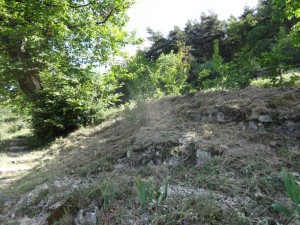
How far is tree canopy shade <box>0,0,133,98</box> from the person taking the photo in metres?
6.19

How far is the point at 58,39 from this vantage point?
698cm

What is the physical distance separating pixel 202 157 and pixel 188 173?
0.30 metres

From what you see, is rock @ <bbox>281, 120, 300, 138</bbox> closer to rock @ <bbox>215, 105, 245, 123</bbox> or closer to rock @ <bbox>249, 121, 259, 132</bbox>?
rock @ <bbox>249, 121, 259, 132</bbox>

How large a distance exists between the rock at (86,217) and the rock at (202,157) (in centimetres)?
118

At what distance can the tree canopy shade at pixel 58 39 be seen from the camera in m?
6.19

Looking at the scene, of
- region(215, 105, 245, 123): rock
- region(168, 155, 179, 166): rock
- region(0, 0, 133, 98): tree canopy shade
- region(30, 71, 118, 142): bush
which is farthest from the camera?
region(30, 71, 118, 142): bush

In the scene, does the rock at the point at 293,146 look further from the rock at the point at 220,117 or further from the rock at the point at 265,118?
the rock at the point at 220,117

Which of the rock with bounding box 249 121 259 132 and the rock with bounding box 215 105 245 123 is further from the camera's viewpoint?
the rock with bounding box 215 105 245 123

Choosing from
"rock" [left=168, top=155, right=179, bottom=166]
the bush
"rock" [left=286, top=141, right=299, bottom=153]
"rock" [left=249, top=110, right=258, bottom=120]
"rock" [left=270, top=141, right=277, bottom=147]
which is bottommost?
"rock" [left=286, top=141, right=299, bottom=153]

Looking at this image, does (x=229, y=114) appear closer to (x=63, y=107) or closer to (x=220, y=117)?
(x=220, y=117)

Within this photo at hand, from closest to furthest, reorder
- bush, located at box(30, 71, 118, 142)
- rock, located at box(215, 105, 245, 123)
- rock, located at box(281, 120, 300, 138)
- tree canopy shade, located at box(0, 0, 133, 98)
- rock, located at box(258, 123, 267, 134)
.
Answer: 1. rock, located at box(281, 120, 300, 138)
2. rock, located at box(258, 123, 267, 134)
3. rock, located at box(215, 105, 245, 123)
4. tree canopy shade, located at box(0, 0, 133, 98)
5. bush, located at box(30, 71, 118, 142)

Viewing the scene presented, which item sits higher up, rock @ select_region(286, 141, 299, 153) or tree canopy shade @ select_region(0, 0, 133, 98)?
tree canopy shade @ select_region(0, 0, 133, 98)

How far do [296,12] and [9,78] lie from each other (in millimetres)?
8275

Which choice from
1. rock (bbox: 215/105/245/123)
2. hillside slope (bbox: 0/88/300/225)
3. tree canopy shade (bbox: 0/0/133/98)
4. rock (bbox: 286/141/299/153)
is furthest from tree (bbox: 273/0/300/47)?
tree canopy shade (bbox: 0/0/133/98)
